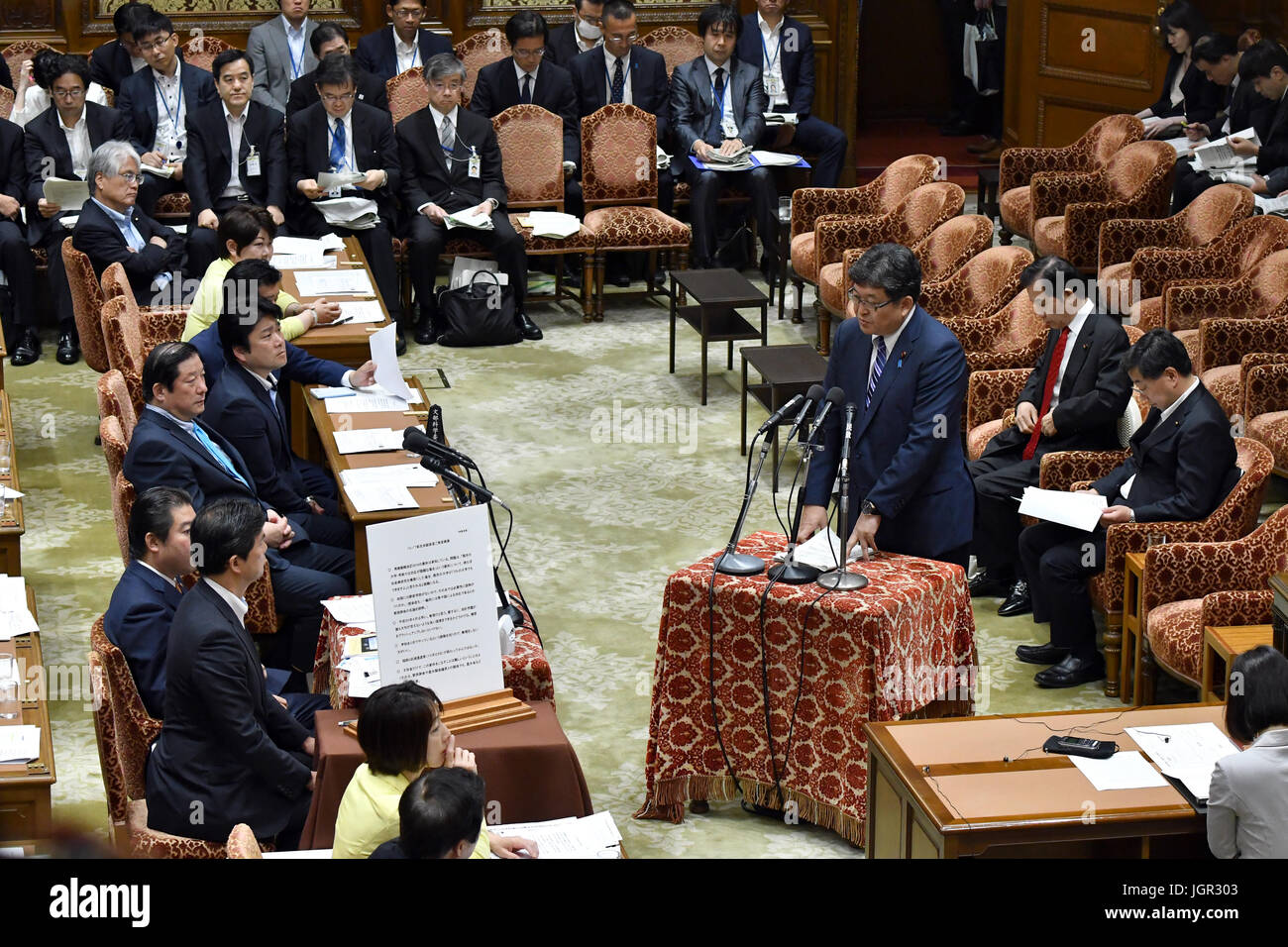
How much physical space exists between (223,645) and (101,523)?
334 centimetres

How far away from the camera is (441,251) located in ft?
32.7

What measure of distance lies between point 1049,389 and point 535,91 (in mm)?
4989

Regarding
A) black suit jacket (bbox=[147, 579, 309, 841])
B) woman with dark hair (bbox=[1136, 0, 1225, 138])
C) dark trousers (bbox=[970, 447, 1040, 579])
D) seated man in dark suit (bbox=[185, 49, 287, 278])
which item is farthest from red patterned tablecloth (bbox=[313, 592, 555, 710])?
woman with dark hair (bbox=[1136, 0, 1225, 138])

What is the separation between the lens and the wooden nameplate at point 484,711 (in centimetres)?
445

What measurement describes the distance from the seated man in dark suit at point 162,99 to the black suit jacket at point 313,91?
47 cm

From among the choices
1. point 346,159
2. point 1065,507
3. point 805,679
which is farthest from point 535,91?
point 805,679

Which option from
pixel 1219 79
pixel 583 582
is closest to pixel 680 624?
pixel 583 582

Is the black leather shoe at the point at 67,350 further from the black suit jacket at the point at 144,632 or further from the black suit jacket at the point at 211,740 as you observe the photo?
the black suit jacket at the point at 211,740

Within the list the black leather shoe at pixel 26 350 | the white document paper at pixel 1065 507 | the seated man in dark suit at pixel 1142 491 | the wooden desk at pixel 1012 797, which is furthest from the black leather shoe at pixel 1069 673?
the black leather shoe at pixel 26 350

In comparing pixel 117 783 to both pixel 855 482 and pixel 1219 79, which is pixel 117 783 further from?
pixel 1219 79

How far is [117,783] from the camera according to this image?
14.7 feet

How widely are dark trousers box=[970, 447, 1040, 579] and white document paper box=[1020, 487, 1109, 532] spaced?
0.87ft

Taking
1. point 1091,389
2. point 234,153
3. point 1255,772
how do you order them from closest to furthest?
point 1255,772 < point 1091,389 < point 234,153

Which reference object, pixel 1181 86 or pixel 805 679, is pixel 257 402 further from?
pixel 1181 86
